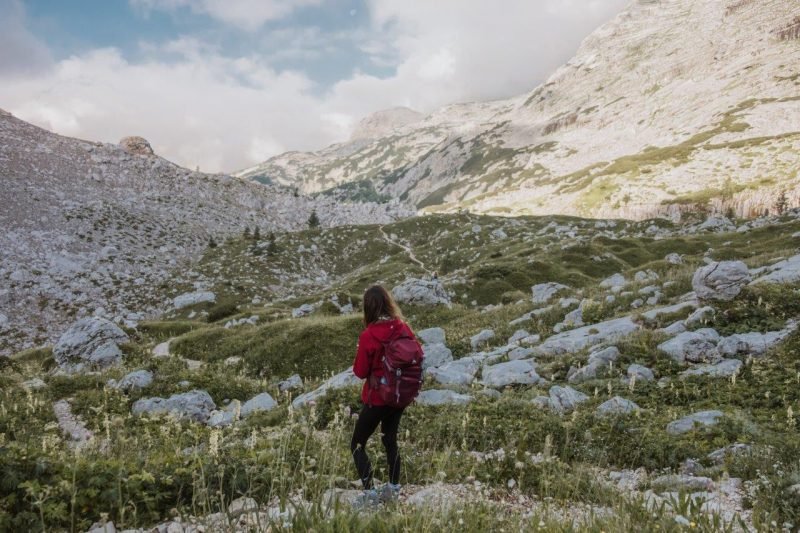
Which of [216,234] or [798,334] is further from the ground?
[216,234]

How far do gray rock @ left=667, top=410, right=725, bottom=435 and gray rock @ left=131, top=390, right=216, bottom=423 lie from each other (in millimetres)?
11488

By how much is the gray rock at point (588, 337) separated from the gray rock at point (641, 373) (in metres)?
2.16

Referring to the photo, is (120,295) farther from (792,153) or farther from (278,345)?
(792,153)

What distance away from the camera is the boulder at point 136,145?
86.6 meters

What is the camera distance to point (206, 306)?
144 feet

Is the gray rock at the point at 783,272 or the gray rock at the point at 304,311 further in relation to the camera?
the gray rock at the point at 304,311

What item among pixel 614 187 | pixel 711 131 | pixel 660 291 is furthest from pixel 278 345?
pixel 711 131

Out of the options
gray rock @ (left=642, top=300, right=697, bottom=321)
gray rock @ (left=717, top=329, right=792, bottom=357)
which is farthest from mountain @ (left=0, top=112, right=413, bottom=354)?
gray rock @ (left=717, top=329, right=792, bottom=357)

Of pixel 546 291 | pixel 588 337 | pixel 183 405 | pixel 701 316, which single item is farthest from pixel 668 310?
pixel 183 405

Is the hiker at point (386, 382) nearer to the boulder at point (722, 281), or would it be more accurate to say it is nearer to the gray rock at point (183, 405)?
the gray rock at point (183, 405)

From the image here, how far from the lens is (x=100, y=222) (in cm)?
5719

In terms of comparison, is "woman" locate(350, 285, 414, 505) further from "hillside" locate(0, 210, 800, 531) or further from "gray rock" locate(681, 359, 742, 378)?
"gray rock" locate(681, 359, 742, 378)

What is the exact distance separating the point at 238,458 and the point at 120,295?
4688 cm

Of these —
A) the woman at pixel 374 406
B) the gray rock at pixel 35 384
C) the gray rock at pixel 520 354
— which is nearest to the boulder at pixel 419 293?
the gray rock at pixel 520 354
